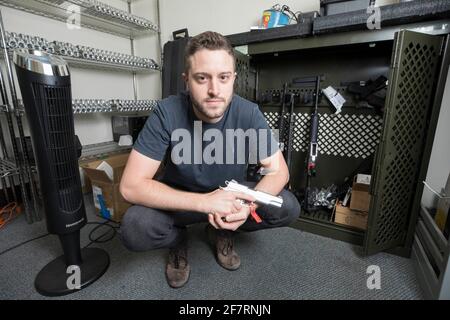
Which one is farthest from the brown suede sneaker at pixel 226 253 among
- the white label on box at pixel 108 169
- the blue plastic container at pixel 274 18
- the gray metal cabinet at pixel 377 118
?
the blue plastic container at pixel 274 18

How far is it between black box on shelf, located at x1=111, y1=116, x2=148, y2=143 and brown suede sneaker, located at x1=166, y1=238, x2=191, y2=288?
1.08 metres

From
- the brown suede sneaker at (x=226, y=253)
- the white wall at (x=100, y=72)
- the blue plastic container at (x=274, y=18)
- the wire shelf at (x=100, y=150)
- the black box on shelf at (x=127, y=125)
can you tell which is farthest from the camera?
the black box on shelf at (x=127, y=125)

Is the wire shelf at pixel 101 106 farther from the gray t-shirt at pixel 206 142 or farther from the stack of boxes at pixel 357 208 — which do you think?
the stack of boxes at pixel 357 208

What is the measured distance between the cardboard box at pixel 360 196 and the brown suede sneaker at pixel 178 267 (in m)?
0.80

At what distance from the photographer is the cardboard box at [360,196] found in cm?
108

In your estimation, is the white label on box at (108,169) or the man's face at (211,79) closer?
the man's face at (211,79)

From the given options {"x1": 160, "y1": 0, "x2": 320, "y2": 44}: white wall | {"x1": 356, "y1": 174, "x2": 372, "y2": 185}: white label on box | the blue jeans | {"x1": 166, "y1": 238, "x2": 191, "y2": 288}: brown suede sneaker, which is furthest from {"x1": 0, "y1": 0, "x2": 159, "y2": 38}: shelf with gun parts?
{"x1": 356, "y1": 174, "x2": 372, "y2": 185}: white label on box

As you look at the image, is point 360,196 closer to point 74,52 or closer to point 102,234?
point 102,234

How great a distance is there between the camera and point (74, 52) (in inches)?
49.6

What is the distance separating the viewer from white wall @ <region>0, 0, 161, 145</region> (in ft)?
4.72

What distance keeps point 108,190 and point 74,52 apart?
2.51 ft

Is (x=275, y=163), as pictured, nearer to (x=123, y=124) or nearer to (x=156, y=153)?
(x=156, y=153)

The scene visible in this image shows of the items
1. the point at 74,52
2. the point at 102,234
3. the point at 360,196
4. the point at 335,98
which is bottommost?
the point at 102,234

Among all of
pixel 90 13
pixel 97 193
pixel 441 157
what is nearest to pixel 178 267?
pixel 97 193
